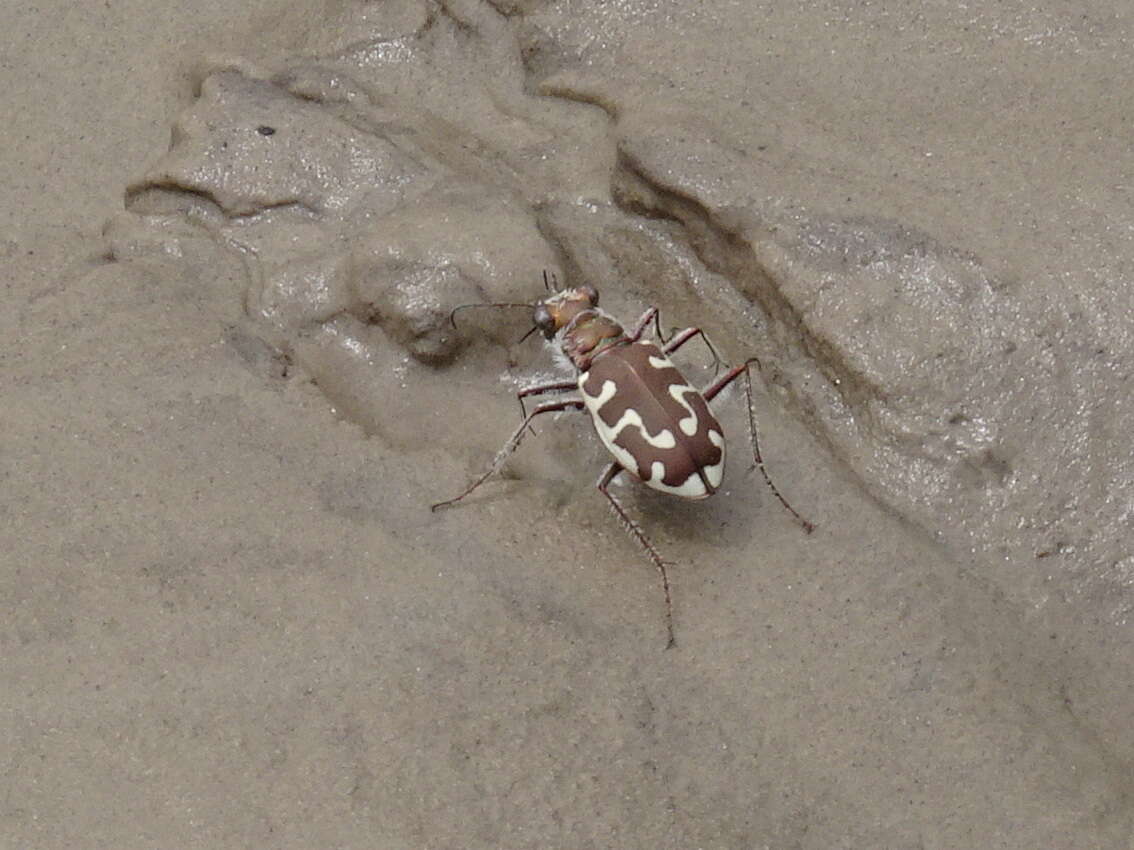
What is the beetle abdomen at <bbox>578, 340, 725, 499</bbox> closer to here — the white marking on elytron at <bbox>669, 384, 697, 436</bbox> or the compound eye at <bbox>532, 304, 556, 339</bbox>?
the white marking on elytron at <bbox>669, 384, 697, 436</bbox>

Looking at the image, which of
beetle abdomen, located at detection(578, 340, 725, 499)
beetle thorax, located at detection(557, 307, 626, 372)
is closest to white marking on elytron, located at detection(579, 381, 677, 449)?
beetle abdomen, located at detection(578, 340, 725, 499)

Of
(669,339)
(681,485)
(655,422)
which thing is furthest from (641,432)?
(669,339)

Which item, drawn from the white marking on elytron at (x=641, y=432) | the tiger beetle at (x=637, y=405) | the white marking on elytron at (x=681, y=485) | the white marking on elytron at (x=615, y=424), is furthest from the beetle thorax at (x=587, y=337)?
the white marking on elytron at (x=681, y=485)

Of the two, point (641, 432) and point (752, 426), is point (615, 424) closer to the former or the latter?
point (641, 432)

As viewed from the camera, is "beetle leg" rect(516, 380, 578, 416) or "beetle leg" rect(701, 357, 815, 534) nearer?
"beetle leg" rect(701, 357, 815, 534)

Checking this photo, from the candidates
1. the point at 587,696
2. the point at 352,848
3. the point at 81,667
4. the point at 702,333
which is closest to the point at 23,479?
the point at 81,667

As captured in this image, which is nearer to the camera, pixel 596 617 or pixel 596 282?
pixel 596 617

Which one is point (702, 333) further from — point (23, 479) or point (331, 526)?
point (23, 479)
